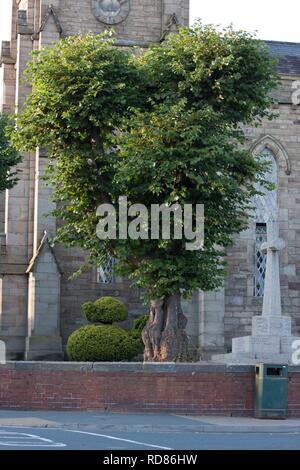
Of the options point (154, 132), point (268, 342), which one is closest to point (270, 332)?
point (268, 342)

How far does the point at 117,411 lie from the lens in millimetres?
22109

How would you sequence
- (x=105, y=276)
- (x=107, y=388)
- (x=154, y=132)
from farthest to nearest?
(x=105, y=276)
(x=154, y=132)
(x=107, y=388)

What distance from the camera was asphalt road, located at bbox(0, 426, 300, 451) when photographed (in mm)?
15258

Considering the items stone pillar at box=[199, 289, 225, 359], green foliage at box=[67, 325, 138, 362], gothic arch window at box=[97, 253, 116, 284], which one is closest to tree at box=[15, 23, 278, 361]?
green foliage at box=[67, 325, 138, 362]

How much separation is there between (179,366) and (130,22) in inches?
634

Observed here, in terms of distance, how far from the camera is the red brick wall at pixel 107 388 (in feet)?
72.5

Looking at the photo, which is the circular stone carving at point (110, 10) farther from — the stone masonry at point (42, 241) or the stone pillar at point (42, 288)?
the stone pillar at point (42, 288)

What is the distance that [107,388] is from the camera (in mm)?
22156

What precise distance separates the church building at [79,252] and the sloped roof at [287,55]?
214 millimetres

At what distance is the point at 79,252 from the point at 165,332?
8.50m

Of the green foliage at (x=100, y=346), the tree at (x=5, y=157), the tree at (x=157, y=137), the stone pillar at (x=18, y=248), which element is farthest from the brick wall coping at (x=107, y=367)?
the stone pillar at (x=18, y=248)

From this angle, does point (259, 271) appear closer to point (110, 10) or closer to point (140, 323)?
point (140, 323)
